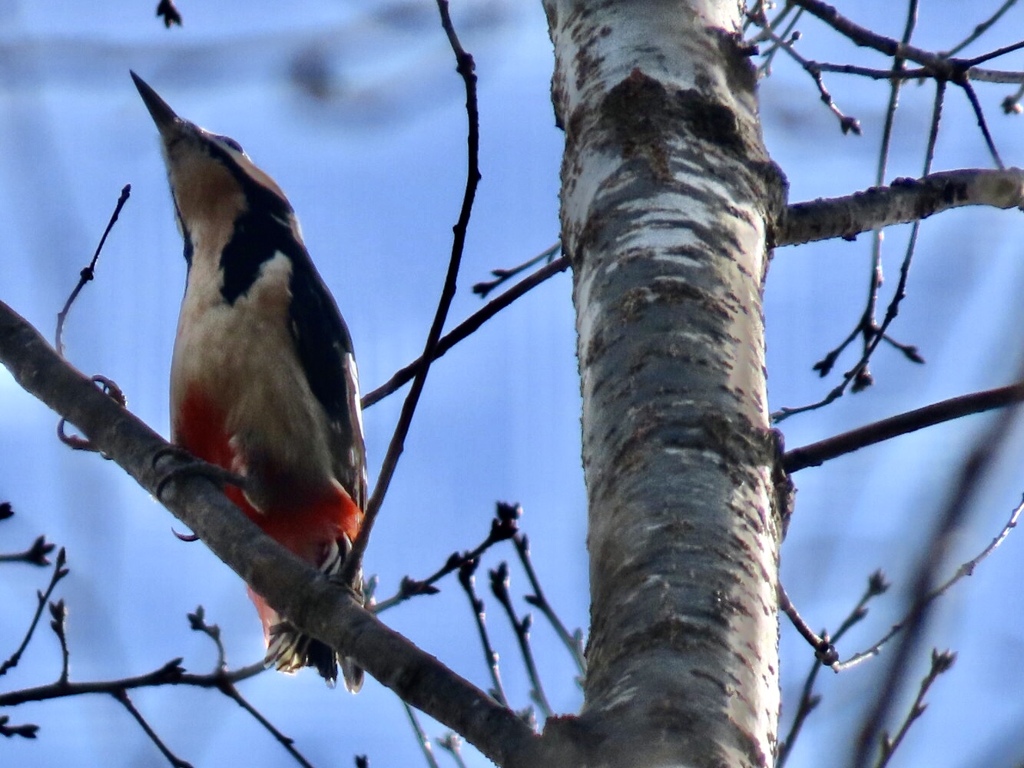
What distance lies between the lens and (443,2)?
6.14 ft

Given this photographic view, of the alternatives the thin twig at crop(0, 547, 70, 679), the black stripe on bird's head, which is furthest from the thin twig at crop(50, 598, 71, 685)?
the black stripe on bird's head

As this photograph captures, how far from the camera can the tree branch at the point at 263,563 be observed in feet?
4.69

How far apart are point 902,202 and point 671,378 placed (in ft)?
3.29

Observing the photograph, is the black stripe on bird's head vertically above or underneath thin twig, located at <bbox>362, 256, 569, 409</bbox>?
above

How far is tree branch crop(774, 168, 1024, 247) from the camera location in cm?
236

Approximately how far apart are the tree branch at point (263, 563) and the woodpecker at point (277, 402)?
42.2 inches

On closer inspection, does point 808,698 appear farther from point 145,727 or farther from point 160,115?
point 160,115

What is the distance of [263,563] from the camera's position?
1.93 m

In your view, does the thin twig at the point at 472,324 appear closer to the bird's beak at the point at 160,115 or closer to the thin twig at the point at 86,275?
the thin twig at the point at 86,275

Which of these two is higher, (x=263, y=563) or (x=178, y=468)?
(x=178, y=468)

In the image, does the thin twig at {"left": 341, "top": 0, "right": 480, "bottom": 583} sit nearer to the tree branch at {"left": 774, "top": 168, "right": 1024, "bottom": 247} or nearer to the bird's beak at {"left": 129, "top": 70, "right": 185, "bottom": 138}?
the tree branch at {"left": 774, "top": 168, "right": 1024, "bottom": 247}

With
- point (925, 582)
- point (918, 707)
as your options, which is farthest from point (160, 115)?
point (925, 582)

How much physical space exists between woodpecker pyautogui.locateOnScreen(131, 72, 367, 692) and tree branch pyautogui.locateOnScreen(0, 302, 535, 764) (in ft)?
3.52

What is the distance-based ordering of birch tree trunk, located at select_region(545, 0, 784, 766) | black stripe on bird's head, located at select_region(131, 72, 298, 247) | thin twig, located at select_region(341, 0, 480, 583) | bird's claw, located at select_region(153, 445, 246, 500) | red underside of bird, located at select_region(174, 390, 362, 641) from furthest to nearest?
black stripe on bird's head, located at select_region(131, 72, 298, 247) → red underside of bird, located at select_region(174, 390, 362, 641) → bird's claw, located at select_region(153, 445, 246, 500) → thin twig, located at select_region(341, 0, 480, 583) → birch tree trunk, located at select_region(545, 0, 784, 766)
